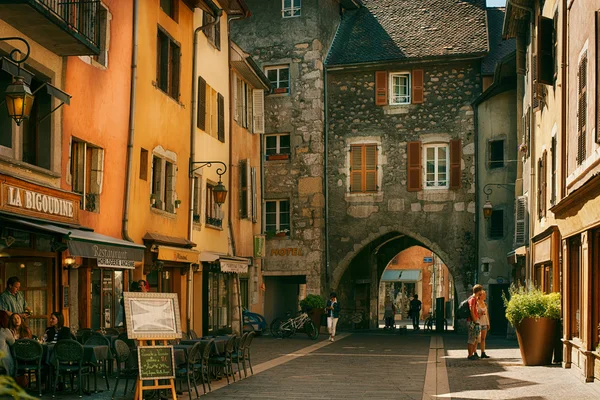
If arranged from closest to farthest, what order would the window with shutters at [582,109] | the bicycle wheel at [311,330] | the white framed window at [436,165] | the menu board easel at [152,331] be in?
the menu board easel at [152,331] < the window with shutters at [582,109] < the bicycle wheel at [311,330] < the white framed window at [436,165]

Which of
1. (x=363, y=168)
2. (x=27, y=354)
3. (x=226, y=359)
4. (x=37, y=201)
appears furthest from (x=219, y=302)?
(x=27, y=354)

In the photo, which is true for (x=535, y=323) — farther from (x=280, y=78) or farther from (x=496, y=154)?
(x=280, y=78)

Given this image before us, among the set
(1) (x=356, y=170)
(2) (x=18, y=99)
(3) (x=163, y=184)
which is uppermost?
(1) (x=356, y=170)

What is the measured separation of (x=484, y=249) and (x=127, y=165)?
16014 mm

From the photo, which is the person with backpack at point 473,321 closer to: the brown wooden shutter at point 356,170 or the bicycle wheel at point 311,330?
the bicycle wheel at point 311,330

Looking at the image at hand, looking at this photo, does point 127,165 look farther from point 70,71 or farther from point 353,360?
point 353,360

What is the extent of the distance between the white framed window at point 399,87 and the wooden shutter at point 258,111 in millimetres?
5144

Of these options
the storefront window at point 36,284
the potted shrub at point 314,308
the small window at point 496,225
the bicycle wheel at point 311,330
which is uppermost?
the small window at point 496,225

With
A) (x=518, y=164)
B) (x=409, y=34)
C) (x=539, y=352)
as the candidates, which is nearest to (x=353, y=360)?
(x=539, y=352)

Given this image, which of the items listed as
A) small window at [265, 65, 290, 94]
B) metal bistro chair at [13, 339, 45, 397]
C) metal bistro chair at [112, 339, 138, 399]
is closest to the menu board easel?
metal bistro chair at [112, 339, 138, 399]

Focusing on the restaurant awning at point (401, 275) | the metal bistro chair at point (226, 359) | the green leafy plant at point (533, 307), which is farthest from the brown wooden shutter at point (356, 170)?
the restaurant awning at point (401, 275)

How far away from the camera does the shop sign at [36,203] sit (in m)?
13.0

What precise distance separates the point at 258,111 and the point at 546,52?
13.3 meters

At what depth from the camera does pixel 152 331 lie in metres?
11.4
